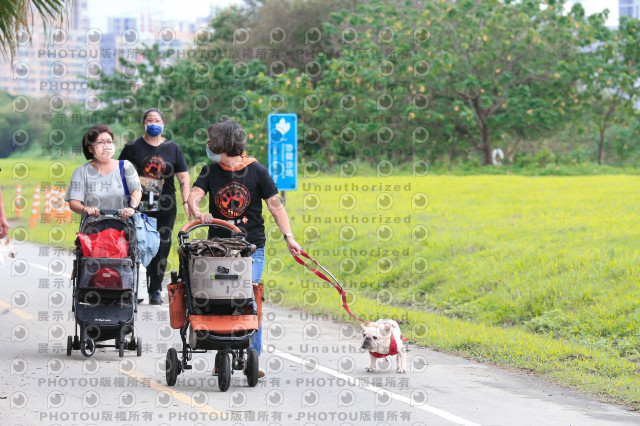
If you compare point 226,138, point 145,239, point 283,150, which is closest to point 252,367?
point 226,138

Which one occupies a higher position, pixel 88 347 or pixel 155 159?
pixel 155 159

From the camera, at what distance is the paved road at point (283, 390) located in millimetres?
7141

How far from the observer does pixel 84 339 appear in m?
9.04

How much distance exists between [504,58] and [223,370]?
29793 mm

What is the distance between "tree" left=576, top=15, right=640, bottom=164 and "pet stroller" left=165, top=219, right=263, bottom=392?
2940cm

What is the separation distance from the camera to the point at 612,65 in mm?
35500

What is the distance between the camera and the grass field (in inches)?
411

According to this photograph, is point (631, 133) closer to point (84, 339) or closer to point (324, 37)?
point (324, 37)

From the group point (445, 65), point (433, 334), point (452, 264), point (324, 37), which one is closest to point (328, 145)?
point (445, 65)

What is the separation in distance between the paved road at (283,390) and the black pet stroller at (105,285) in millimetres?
291

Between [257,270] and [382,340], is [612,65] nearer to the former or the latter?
[382,340]

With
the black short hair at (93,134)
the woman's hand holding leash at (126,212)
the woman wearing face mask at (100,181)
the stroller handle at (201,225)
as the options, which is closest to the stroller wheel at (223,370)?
the stroller handle at (201,225)

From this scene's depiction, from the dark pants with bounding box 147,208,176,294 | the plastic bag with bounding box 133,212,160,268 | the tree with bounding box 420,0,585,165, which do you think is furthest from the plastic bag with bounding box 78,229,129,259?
the tree with bounding box 420,0,585,165

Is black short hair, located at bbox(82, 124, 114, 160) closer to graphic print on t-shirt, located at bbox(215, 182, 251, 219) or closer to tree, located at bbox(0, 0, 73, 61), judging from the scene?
graphic print on t-shirt, located at bbox(215, 182, 251, 219)
